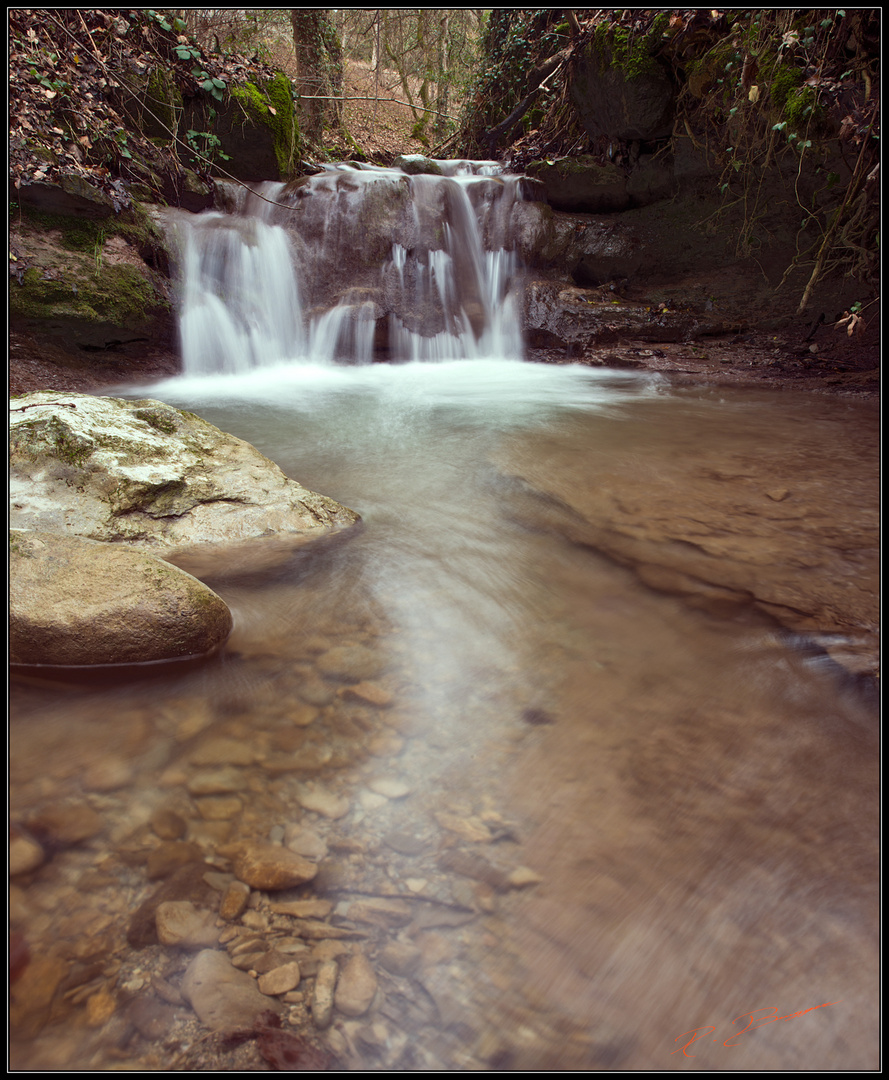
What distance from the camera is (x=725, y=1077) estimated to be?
1.03m

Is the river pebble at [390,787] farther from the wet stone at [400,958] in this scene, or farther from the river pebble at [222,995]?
the river pebble at [222,995]

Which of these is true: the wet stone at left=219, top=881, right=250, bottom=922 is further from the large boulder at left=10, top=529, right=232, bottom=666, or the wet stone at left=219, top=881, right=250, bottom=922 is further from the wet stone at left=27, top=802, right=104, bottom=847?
the large boulder at left=10, top=529, right=232, bottom=666

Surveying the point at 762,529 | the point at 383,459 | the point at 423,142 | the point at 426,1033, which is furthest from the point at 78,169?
the point at 423,142

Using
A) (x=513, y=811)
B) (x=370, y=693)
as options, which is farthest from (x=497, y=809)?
(x=370, y=693)

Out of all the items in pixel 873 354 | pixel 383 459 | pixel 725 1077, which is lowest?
pixel 725 1077

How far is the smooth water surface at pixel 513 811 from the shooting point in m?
1.09

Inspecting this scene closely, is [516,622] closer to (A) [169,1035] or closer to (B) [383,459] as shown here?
(A) [169,1035]

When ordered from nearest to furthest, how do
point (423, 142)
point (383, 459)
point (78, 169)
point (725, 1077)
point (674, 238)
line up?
1. point (725, 1077)
2. point (383, 459)
3. point (78, 169)
4. point (674, 238)
5. point (423, 142)

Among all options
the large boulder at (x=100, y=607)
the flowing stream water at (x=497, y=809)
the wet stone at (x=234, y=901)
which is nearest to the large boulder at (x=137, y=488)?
the flowing stream water at (x=497, y=809)

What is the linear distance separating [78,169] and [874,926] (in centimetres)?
909

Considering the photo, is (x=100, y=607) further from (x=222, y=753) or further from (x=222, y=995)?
(x=222, y=995)

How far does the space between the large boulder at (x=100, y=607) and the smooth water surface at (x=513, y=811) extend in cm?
14

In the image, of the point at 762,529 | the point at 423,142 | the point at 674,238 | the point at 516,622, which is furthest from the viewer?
the point at 423,142

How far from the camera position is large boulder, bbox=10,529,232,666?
1963 mm
